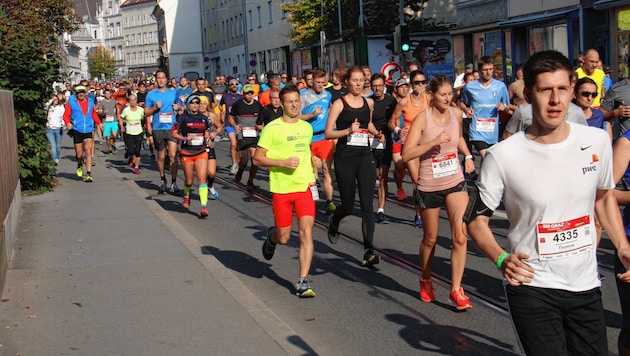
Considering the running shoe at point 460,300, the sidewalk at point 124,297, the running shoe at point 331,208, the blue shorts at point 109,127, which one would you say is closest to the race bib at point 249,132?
the sidewalk at point 124,297

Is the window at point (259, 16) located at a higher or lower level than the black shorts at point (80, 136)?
higher

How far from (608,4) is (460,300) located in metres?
20.3

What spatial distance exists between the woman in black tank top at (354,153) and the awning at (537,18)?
20000 millimetres

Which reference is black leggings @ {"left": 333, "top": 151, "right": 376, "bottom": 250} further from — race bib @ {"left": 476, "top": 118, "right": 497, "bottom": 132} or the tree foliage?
the tree foliage

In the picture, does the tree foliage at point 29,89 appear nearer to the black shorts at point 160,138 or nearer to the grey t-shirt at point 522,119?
the black shorts at point 160,138

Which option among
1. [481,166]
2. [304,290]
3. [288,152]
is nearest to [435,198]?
[304,290]

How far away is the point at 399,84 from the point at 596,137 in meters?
8.75

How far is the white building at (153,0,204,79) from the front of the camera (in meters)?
98.9

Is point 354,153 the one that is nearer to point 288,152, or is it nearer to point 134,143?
point 288,152

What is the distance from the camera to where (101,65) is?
141 meters

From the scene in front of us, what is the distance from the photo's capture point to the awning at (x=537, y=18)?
28298 millimetres

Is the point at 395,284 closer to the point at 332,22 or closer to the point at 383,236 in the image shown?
the point at 383,236

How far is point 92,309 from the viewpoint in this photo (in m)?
7.48

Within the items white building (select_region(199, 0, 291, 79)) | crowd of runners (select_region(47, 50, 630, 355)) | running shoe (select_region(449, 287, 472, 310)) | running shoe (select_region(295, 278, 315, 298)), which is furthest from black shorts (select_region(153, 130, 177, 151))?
white building (select_region(199, 0, 291, 79))
